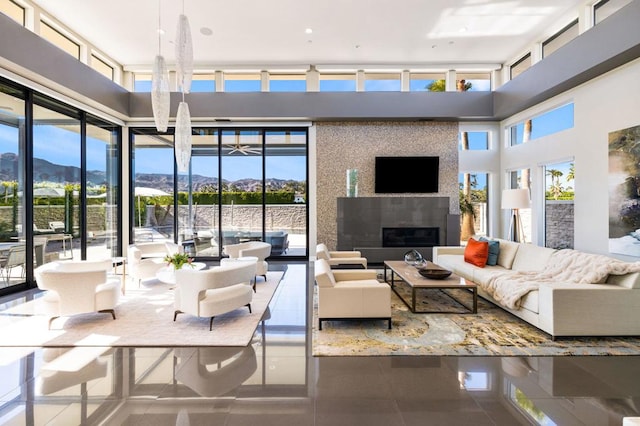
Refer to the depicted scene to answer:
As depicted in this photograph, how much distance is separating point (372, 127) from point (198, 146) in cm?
483

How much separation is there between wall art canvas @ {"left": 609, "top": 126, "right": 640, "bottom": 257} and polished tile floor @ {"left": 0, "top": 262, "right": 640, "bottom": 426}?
2.53m

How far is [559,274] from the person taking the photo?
443cm

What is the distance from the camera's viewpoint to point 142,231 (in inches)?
348

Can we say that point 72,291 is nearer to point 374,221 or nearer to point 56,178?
point 56,178

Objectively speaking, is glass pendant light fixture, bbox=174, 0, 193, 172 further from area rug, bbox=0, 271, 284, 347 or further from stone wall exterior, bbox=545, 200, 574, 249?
stone wall exterior, bbox=545, 200, 574, 249

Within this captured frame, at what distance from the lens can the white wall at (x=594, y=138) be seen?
16.1 ft

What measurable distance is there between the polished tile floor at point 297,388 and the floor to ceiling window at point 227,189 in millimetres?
5515

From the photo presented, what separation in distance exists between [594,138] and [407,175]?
150 inches

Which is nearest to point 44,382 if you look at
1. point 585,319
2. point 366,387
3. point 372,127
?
Answer: point 366,387

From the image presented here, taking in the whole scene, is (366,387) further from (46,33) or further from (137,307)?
(46,33)

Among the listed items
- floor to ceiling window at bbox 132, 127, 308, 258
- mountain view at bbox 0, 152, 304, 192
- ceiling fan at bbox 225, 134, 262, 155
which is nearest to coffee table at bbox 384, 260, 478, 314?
floor to ceiling window at bbox 132, 127, 308, 258

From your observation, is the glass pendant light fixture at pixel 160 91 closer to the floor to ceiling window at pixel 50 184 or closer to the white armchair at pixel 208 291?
the white armchair at pixel 208 291

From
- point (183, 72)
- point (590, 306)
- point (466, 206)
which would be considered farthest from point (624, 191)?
point (183, 72)

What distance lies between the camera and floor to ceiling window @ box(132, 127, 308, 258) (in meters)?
8.69
